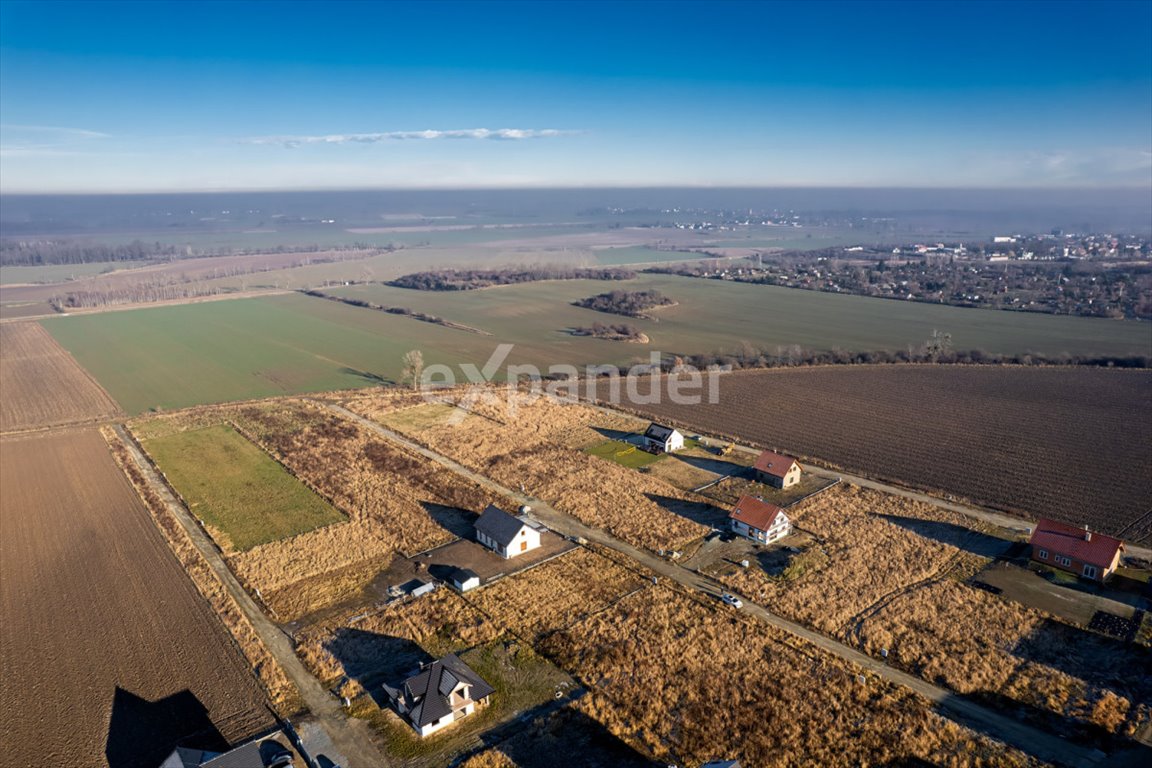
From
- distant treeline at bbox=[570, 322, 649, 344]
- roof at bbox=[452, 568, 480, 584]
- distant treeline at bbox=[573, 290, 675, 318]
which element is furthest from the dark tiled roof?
distant treeline at bbox=[573, 290, 675, 318]

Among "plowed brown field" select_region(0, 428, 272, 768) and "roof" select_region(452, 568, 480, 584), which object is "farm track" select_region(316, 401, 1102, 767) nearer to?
"roof" select_region(452, 568, 480, 584)

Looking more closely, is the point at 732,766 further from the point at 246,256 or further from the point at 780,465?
the point at 246,256

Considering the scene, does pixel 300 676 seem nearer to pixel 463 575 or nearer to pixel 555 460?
pixel 463 575

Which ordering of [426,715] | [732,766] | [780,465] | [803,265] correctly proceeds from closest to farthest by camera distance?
[732,766], [426,715], [780,465], [803,265]

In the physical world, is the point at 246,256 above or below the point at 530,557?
above

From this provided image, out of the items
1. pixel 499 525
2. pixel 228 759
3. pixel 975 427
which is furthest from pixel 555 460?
pixel 975 427

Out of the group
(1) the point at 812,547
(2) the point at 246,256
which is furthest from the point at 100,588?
(2) the point at 246,256

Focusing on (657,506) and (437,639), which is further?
(657,506)
